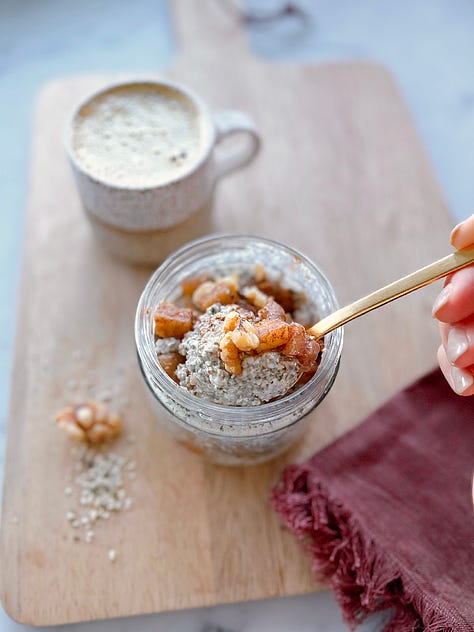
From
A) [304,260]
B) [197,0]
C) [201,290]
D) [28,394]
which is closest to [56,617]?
[28,394]

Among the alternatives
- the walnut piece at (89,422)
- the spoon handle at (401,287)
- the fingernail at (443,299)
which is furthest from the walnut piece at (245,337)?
the walnut piece at (89,422)

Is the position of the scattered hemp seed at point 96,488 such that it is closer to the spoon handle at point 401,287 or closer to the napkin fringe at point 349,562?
the napkin fringe at point 349,562

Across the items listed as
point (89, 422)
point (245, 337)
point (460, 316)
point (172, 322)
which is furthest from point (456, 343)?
point (89, 422)

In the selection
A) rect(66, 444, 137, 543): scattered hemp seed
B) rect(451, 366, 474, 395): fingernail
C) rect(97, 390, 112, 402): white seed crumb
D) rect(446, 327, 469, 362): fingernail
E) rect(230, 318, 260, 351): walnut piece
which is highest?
rect(446, 327, 469, 362): fingernail

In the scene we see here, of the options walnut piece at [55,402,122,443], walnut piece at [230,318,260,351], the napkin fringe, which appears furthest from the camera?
walnut piece at [55,402,122,443]

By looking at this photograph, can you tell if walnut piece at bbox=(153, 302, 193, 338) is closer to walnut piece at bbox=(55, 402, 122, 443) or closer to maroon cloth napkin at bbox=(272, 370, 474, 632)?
walnut piece at bbox=(55, 402, 122, 443)

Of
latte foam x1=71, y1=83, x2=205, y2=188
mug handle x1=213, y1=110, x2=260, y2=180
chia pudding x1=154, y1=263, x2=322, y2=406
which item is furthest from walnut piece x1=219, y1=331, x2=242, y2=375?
mug handle x1=213, y1=110, x2=260, y2=180
